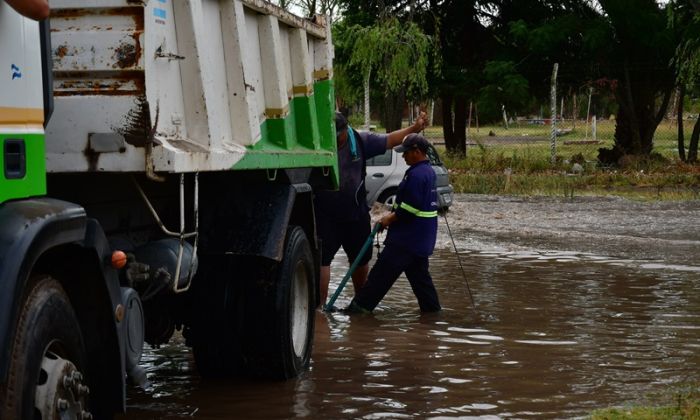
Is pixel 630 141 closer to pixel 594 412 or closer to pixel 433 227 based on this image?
pixel 433 227

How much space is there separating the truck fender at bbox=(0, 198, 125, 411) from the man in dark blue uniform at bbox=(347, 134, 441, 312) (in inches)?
243

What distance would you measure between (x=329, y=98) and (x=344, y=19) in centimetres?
2969

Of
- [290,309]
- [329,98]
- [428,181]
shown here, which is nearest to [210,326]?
[290,309]

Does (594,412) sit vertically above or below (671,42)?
below

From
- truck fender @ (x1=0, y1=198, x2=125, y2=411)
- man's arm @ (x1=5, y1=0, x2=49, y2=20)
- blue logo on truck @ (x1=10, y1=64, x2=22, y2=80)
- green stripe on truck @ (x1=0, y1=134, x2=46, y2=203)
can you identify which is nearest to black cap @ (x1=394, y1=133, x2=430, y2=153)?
truck fender @ (x1=0, y1=198, x2=125, y2=411)

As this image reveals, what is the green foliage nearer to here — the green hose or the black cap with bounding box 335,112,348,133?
the green hose

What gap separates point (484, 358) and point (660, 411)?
7.26 feet

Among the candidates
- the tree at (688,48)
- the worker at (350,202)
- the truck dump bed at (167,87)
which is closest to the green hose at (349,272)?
the worker at (350,202)

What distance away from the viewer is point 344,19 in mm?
38000

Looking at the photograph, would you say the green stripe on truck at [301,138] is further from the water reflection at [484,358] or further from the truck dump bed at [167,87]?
the water reflection at [484,358]

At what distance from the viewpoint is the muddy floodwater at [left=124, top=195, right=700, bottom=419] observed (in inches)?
299

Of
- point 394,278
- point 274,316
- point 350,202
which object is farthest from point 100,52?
point 350,202

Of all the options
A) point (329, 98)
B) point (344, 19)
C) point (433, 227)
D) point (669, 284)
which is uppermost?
point (344, 19)

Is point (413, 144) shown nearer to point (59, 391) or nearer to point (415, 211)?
point (415, 211)
